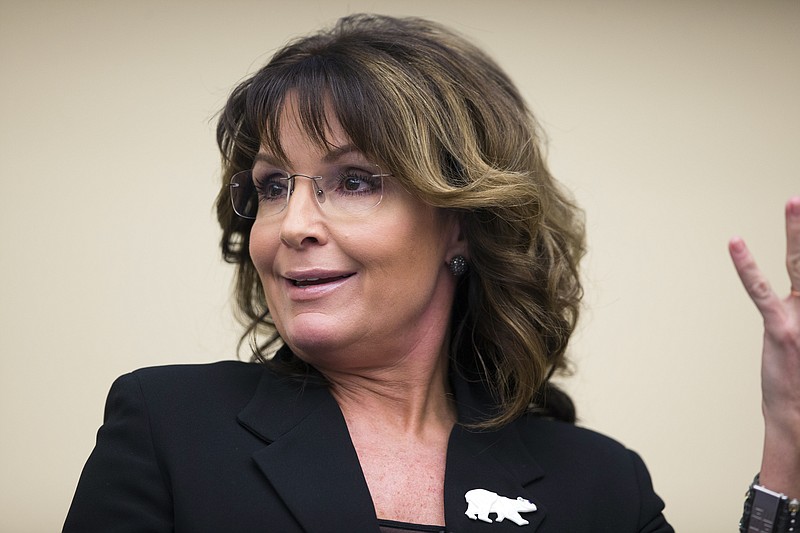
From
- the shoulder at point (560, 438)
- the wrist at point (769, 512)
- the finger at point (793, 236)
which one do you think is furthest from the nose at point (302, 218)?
the wrist at point (769, 512)

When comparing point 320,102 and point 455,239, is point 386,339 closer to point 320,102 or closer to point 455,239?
point 455,239

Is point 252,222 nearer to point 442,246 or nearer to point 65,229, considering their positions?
point 442,246

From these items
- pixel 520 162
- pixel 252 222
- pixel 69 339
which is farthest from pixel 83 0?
pixel 520 162

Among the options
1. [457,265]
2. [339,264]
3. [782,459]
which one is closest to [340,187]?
[339,264]

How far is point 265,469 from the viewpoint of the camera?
2.15 m

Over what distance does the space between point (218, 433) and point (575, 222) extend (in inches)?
44.7

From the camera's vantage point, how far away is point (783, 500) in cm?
217

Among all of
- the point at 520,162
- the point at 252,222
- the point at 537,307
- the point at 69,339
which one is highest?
the point at 520,162

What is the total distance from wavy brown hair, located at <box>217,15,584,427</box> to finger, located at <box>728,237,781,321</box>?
1.90 feet

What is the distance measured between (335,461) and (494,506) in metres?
0.36

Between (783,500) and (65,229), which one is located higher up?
(65,229)

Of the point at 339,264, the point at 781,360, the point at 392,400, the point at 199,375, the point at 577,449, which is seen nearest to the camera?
the point at 781,360

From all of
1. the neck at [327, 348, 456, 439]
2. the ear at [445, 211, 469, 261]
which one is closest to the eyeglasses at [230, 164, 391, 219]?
the ear at [445, 211, 469, 261]

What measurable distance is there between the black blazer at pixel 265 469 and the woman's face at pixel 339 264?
170 millimetres
